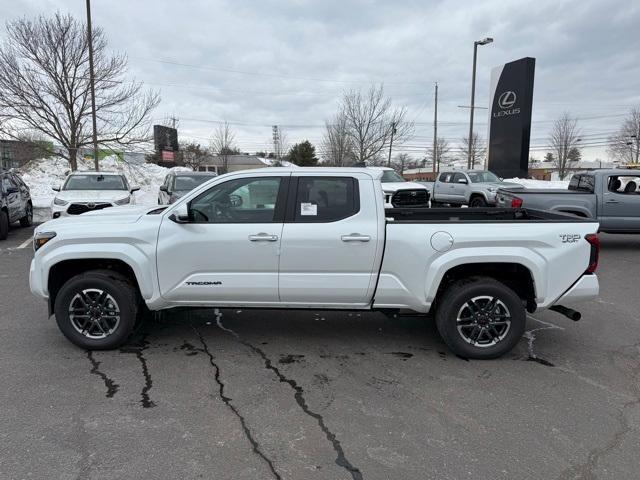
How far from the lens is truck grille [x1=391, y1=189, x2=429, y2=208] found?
12.9 m

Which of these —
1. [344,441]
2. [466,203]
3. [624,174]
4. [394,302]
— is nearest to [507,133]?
[466,203]

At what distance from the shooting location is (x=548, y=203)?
31.9 feet

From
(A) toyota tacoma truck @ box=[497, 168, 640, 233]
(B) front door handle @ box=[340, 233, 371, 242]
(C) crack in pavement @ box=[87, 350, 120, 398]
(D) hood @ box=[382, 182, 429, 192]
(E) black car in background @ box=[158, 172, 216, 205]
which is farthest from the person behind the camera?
(D) hood @ box=[382, 182, 429, 192]

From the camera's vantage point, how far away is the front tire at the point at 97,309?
4.36 metres

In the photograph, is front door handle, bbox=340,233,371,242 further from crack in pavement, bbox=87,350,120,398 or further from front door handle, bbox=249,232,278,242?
crack in pavement, bbox=87,350,120,398

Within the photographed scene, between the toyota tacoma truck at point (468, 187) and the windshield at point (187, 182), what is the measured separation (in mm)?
10185

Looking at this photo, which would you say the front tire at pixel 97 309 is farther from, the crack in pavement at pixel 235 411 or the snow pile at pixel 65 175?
the snow pile at pixel 65 175

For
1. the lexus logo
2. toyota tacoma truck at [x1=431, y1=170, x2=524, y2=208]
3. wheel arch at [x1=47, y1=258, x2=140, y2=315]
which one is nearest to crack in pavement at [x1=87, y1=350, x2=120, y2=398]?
wheel arch at [x1=47, y1=258, x2=140, y2=315]

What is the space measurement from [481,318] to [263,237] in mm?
2094

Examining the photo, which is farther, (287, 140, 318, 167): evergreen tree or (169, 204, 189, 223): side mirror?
(287, 140, 318, 167): evergreen tree

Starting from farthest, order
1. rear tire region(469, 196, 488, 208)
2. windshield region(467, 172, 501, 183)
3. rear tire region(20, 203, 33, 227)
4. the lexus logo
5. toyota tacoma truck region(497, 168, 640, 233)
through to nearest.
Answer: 1. the lexus logo
2. windshield region(467, 172, 501, 183)
3. rear tire region(469, 196, 488, 208)
4. rear tire region(20, 203, 33, 227)
5. toyota tacoma truck region(497, 168, 640, 233)

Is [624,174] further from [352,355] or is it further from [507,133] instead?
[507,133]

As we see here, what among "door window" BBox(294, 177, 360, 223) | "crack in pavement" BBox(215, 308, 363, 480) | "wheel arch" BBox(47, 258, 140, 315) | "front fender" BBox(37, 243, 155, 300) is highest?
"door window" BBox(294, 177, 360, 223)

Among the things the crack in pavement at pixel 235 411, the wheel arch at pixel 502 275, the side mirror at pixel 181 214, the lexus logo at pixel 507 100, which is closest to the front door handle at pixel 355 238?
the wheel arch at pixel 502 275
